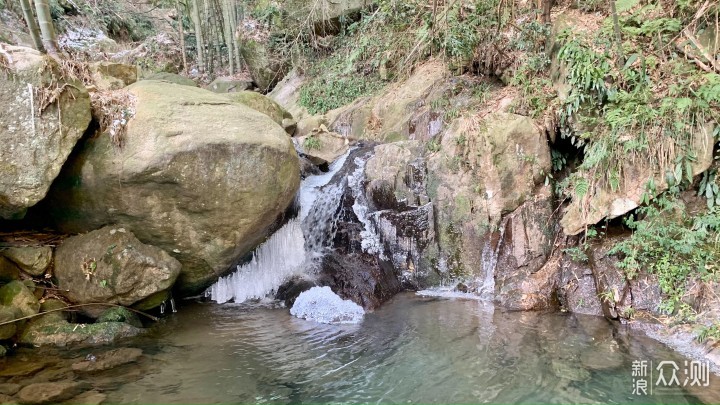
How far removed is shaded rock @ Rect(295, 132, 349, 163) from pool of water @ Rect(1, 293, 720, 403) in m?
4.43

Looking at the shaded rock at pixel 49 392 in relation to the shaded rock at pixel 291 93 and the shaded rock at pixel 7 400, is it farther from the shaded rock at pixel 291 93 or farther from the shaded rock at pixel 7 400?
the shaded rock at pixel 291 93

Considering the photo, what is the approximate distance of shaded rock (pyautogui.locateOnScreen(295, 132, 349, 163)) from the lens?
9.49 m

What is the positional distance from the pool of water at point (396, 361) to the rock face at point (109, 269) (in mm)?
611

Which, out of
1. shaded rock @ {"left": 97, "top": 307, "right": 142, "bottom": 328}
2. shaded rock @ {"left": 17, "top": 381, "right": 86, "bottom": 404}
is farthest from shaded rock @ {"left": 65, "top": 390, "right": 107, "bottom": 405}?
shaded rock @ {"left": 97, "top": 307, "right": 142, "bottom": 328}

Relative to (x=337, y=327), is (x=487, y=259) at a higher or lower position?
higher

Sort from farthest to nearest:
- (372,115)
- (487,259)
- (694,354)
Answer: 1. (372,115)
2. (487,259)
3. (694,354)

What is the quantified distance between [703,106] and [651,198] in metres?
1.18

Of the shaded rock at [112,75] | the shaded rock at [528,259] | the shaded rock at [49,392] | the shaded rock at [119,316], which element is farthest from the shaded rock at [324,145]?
the shaded rock at [49,392]

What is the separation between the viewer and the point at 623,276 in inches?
211

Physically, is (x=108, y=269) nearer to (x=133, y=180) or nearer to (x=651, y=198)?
(x=133, y=180)

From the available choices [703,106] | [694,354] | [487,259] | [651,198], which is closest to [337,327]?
[487,259]

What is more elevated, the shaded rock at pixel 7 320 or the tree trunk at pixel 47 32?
the tree trunk at pixel 47 32

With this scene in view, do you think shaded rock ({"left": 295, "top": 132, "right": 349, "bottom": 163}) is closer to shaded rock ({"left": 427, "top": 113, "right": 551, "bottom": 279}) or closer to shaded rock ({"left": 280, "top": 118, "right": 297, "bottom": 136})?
shaded rock ({"left": 280, "top": 118, "right": 297, "bottom": 136})

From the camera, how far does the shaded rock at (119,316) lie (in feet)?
17.7
